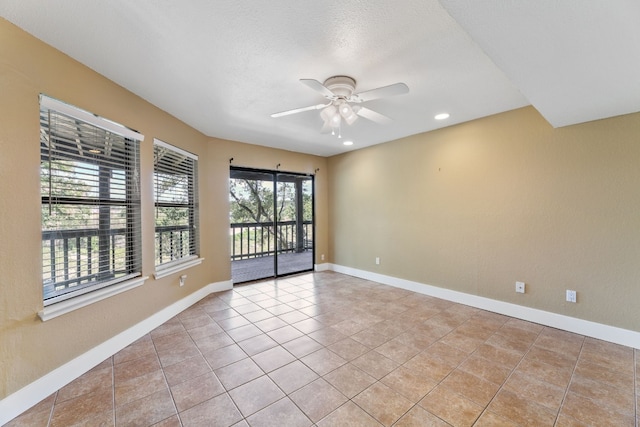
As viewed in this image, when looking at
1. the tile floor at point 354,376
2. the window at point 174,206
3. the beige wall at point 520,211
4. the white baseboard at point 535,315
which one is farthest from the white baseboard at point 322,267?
the window at point 174,206

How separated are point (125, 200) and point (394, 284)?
3.90 meters

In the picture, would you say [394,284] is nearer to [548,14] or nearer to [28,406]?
[548,14]

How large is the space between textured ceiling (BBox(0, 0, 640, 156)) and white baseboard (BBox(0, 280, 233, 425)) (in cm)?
234

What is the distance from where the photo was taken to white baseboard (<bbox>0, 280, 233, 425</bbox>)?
5.49 feet

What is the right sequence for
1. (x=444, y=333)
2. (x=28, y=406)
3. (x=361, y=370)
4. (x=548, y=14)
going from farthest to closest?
(x=444, y=333) < (x=361, y=370) < (x=28, y=406) < (x=548, y=14)

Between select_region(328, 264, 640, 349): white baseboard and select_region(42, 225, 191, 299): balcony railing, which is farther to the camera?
select_region(328, 264, 640, 349): white baseboard

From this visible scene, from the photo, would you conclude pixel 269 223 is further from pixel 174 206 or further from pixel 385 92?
pixel 385 92

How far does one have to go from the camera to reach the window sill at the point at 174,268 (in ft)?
9.82

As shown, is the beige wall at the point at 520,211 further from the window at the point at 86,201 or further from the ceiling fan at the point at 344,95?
the window at the point at 86,201

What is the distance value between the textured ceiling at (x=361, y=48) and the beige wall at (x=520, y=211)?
0.43m

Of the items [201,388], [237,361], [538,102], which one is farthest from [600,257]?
[201,388]

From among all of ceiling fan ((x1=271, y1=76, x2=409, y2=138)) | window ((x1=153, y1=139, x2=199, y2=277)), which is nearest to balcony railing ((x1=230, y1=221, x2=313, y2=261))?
window ((x1=153, y1=139, x2=199, y2=277))

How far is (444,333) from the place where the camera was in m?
2.79

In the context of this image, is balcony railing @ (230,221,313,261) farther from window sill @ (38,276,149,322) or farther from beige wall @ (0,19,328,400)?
window sill @ (38,276,149,322)
